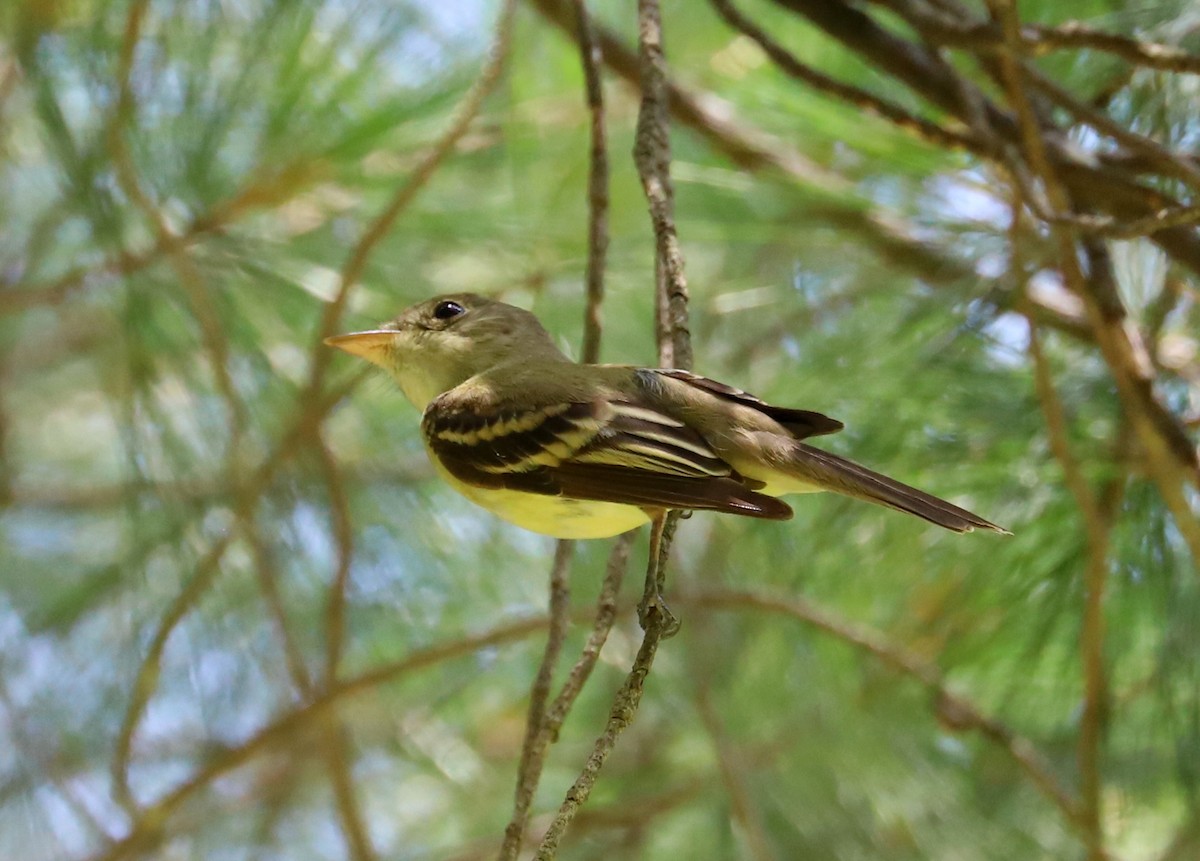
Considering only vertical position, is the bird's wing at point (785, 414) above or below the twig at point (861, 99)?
below

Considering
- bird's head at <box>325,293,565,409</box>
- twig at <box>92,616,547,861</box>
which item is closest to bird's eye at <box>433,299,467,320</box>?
bird's head at <box>325,293,565,409</box>

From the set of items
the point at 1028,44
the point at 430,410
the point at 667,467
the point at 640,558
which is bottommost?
the point at 667,467

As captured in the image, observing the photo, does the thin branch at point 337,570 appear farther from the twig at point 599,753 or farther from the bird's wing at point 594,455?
the twig at point 599,753

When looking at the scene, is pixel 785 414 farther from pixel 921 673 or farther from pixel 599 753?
pixel 921 673

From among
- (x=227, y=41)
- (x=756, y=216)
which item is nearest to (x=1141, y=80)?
(x=756, y=216)

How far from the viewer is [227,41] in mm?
2518

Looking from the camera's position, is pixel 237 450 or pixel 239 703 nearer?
pixel 237 450

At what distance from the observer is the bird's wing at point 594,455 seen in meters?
1.49

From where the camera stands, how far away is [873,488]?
1499 millimetres

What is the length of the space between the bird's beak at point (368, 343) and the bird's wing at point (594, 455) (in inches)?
12.3

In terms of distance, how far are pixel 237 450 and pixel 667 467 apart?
1.13 m

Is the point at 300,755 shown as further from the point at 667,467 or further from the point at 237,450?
the point at 667,467

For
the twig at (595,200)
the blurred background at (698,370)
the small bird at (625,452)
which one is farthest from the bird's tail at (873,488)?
the blurred background at (698,370)

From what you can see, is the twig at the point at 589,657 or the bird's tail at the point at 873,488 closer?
the twig at the point at 589,657
